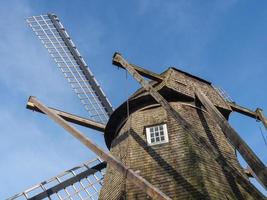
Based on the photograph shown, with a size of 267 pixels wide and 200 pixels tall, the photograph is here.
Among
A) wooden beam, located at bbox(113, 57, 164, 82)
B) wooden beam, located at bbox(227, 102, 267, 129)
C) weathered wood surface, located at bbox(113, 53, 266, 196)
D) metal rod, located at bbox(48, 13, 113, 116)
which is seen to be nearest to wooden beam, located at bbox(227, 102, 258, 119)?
wooden beam, located at bbox(227, 102, 267, 129)

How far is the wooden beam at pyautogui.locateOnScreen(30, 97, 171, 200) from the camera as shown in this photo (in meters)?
6.19

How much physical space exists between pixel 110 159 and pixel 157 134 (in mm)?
2181

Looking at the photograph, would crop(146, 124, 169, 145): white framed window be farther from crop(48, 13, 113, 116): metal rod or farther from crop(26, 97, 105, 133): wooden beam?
crop(48, 13, 113, 116): metal rod

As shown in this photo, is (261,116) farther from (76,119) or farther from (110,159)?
(110,159)

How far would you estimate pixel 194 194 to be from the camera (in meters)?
7.52

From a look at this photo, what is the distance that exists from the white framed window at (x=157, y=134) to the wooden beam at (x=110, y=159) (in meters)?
1.67

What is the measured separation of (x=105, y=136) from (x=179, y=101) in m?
2.35

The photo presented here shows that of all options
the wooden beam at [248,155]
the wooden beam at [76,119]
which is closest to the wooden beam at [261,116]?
the wooden beam at [248,155]

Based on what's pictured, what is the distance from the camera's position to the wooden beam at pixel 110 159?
6.19 m

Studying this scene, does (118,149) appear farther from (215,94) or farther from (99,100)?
(99,100)

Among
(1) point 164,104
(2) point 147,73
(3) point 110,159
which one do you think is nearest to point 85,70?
(2) point 147,73

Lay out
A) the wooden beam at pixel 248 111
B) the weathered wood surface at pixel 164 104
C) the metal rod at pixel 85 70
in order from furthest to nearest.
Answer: the metal rod at pixel 85 70
the wooden beam at pixel 248 111
the weathered wood surface at pixel 164 104

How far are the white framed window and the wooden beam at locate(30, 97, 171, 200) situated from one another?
1673 millimetres

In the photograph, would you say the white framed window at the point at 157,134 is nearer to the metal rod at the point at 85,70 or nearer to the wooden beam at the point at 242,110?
the wooden beam at the point at 242,110
